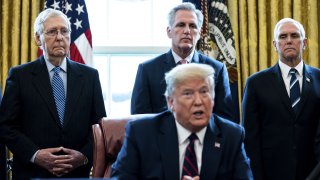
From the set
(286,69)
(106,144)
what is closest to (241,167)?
(106,144)

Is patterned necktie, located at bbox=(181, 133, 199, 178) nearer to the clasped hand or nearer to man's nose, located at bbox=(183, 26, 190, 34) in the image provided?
the clasped hand

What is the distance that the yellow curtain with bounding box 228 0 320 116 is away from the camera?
5.73 meters

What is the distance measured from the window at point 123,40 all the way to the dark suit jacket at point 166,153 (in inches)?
105

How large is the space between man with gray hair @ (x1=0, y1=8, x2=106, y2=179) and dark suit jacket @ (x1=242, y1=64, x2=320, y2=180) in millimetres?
1146

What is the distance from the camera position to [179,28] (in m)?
4.53

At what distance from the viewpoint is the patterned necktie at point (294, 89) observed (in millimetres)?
4324

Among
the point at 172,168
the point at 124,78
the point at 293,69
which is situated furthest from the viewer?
the point at 124,78

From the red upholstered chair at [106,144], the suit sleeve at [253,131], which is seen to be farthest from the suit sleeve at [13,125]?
the suit sleeve at [253,131]

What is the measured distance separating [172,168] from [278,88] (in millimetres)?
1543

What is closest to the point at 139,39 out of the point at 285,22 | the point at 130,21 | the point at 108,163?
the point at 130,21

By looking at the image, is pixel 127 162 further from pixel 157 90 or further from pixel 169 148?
pixel 157 90

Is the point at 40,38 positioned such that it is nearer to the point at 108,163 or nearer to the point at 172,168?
the point at 108,163

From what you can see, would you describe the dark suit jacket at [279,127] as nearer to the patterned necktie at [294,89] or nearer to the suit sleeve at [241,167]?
the patterned necktie at [294,89]

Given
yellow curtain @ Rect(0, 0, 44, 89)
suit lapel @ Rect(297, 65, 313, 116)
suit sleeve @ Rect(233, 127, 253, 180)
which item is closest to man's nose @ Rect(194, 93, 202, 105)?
suit sleeve @ Rect(233, 127, 253, 180)
